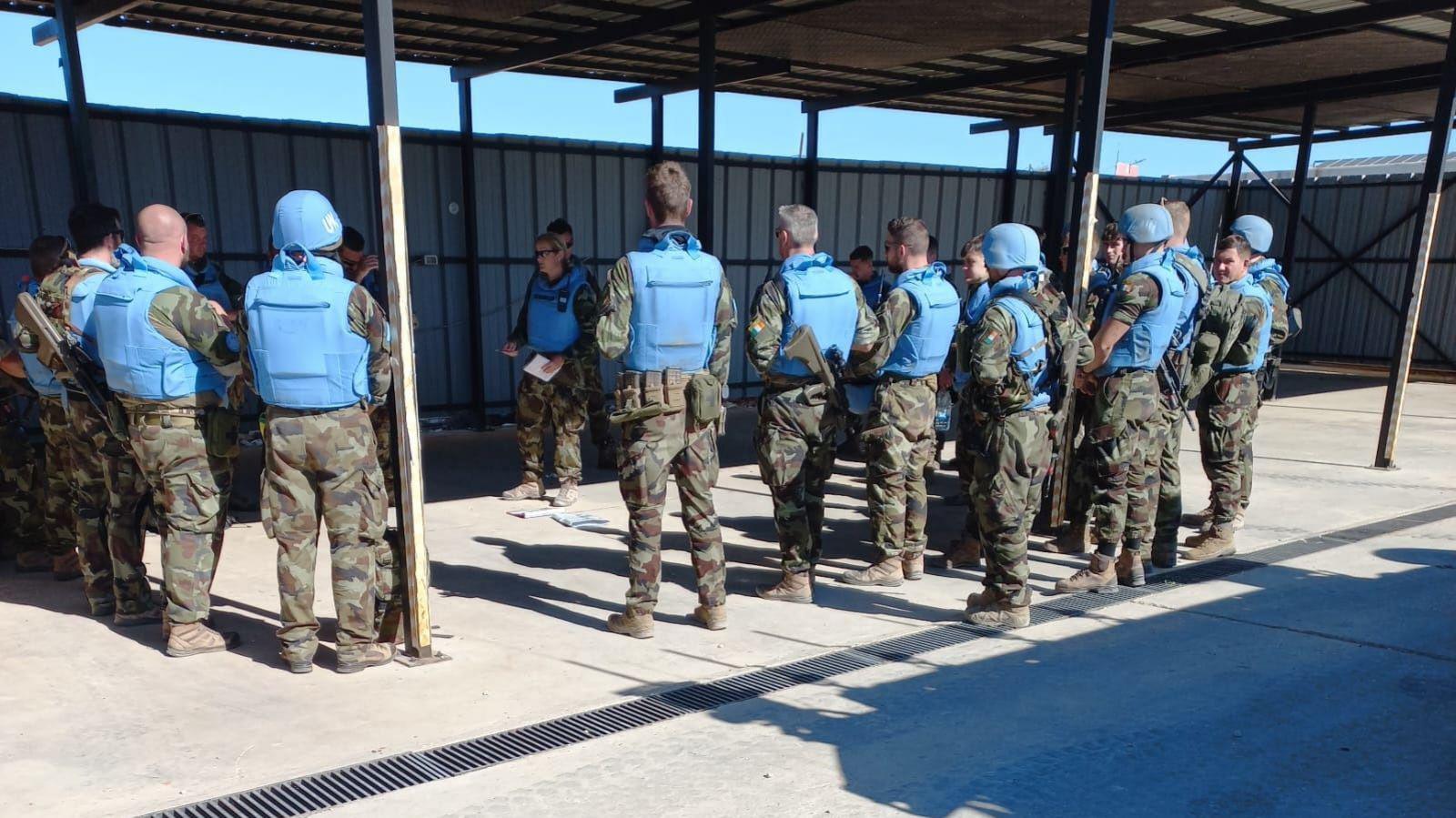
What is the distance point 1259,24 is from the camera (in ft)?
27.9

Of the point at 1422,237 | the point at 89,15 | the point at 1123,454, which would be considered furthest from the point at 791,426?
the point at 1422,237

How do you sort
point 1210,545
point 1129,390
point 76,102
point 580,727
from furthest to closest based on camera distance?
1. point 76,102
2. point 1210,545
3. point 1129,390
4. point 580,727

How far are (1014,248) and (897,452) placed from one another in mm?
1191

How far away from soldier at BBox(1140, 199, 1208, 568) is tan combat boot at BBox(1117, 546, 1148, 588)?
0.14 metres

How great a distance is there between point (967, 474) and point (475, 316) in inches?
245

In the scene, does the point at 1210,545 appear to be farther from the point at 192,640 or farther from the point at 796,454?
the point at 192,640

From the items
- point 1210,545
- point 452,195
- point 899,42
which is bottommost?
point 1210,545

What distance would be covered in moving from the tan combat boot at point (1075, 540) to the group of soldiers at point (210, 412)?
12.5 ft

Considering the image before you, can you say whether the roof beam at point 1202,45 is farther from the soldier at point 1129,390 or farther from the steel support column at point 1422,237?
the soldier at point 1129,390

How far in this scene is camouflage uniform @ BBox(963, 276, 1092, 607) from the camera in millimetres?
4230

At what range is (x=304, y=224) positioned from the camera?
359 cm

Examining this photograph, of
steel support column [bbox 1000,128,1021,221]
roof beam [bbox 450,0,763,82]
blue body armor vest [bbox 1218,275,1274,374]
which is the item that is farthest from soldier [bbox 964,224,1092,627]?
steel support column [bbox 1000,128,1021,221]

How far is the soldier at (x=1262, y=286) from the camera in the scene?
586 centimetres

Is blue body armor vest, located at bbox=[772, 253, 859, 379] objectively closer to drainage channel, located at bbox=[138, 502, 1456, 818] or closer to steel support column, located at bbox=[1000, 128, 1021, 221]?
drainage channel, located at bbox=[138, 502, 1456, 818]
